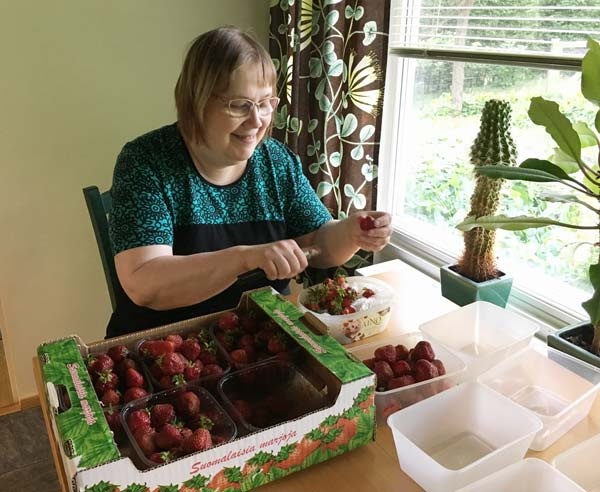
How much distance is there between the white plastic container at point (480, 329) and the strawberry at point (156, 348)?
532 millimetres

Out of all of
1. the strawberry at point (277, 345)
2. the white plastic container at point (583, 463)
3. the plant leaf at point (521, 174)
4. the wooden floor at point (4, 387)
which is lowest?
the wooden floor at point (4, 387)

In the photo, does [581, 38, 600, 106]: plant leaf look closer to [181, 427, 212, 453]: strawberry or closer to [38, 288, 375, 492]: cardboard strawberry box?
[38, 288, 375, 492]: cardboard strawberry box

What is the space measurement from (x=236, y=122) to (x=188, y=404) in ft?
2.48

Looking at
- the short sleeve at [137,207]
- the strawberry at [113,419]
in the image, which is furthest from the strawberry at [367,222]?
the strawberry at [113,419]

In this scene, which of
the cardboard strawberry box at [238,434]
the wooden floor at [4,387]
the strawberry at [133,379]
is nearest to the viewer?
the cardboard strawberry box at [238,434]

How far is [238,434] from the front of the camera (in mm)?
936

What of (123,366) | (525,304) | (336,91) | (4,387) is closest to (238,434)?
(123,366)

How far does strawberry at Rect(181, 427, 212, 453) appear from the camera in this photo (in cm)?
87

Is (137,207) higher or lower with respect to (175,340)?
higher

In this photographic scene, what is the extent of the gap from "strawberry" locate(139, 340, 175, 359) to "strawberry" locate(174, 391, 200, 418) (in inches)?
5.2

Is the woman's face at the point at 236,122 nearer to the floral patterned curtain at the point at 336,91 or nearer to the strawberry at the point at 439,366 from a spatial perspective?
the floral patterned curtain at the point at 336,91

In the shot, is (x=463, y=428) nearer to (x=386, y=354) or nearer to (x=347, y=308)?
(x=386, y=354)

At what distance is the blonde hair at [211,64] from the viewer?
145 centimetres

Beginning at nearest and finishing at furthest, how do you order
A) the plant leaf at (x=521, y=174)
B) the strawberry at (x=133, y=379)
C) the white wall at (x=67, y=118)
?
the strawberry at (x=133, y=379) < the plant leaf at (x=521, y=174) < the white wall at (x=67, y=118)
